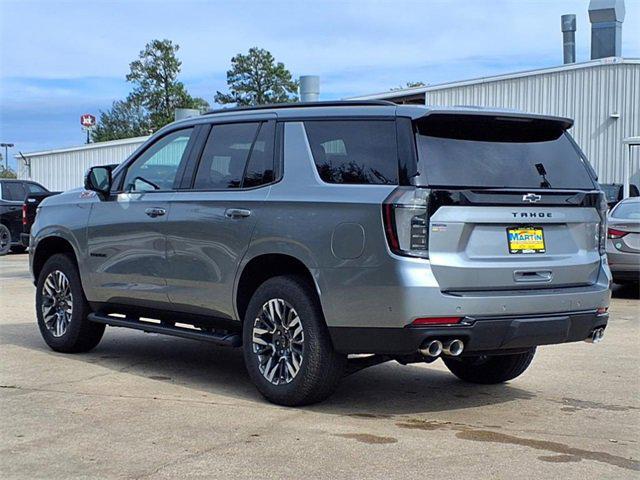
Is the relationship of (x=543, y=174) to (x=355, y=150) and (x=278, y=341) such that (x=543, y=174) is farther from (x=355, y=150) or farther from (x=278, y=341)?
(x=278, y=341)

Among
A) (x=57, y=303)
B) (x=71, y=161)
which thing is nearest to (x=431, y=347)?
(x=57, y=303)

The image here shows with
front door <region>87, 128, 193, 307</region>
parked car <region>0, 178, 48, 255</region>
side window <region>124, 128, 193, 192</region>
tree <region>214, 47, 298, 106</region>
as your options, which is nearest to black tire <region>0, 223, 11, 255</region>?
parked car <region>0, 178, 48, 255</region>

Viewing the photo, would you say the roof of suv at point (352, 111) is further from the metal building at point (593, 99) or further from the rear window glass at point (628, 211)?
the metal building at point (593, 99)

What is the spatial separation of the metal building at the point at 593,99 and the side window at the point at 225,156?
20.7 metres

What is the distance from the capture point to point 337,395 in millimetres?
7172

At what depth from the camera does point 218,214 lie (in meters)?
7.19

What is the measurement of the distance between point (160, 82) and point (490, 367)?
7218cm

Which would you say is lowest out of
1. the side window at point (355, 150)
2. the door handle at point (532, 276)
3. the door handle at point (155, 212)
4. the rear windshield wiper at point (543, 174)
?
the door handle at point (532, 276)

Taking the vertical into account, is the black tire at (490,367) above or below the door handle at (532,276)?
below

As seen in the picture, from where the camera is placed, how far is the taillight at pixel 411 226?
602cm

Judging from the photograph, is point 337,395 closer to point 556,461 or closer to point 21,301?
point 556,461

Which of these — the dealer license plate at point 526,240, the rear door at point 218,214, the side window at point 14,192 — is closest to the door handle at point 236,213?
the rear door at point 218,214

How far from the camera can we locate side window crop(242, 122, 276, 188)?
704 centimetres

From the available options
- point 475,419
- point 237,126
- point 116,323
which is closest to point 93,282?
point 116,323
